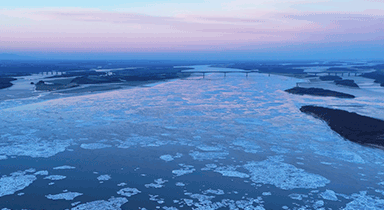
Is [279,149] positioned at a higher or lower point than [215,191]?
higher

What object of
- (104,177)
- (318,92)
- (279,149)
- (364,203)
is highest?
(318,92)

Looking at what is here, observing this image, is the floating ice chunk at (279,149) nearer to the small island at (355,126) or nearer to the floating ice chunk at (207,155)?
the floating ice chunk at (207,155)

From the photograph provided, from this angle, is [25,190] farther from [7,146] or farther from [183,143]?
[183,143]

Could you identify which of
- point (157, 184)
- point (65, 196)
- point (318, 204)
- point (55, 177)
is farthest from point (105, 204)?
point (318, 204)

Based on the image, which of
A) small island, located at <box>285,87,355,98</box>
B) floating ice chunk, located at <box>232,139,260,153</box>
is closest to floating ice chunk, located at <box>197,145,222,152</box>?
floating ice chunk, located at <box>232,139,260,153</box>

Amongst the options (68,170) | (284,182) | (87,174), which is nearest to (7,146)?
(68,170)

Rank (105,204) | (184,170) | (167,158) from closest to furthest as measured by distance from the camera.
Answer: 1. (105,204)
2. (184,170)
3. (167,158)

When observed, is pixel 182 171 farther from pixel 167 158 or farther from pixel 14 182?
pixel 14 182

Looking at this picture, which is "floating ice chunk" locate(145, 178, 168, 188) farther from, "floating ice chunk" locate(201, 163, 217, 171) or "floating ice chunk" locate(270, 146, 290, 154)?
"floating ice chunk" locate(270, 146, 290, 154)
